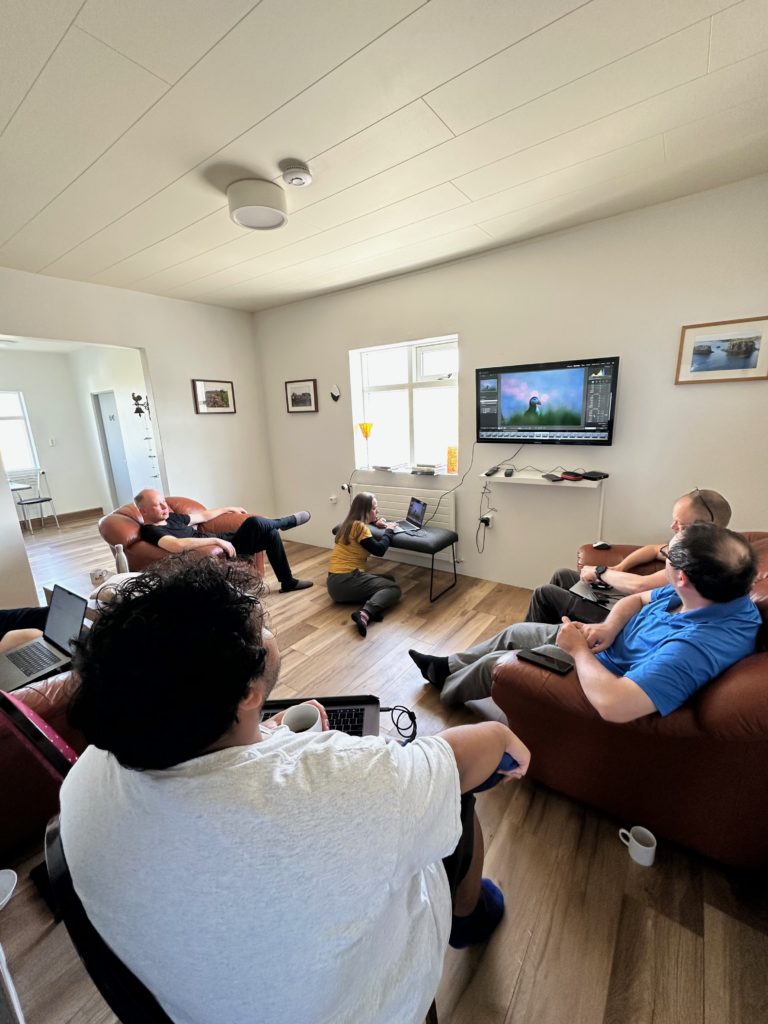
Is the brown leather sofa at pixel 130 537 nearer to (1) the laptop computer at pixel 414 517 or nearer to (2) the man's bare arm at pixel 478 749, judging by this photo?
(1) the laptop computer at pixel 414 517

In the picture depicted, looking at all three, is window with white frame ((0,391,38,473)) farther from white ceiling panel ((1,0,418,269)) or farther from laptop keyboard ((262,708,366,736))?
laptop keyboard ((262,708,366,736))

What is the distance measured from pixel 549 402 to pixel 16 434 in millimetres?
7240

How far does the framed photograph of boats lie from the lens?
7.30ft

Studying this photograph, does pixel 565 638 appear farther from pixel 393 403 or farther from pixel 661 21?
pixel 393 403

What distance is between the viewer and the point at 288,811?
1.61 ft

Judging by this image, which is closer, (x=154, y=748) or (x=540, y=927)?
(x=154, y=748)

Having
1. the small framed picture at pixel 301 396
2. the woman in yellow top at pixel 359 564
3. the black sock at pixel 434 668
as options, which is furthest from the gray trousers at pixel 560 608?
the small framed picture at pixel 301 396

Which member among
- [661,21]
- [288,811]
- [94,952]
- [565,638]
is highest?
[661,21]

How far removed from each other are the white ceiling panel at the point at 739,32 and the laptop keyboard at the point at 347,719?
7.58 feet

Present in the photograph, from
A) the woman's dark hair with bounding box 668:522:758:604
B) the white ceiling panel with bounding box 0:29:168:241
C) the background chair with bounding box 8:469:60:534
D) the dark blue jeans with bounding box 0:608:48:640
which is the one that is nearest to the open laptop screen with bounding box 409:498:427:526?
the woman's dark hair with bounding box 668:522:758:604

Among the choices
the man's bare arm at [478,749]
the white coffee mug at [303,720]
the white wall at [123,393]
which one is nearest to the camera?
the man's bare arm at [478,749]

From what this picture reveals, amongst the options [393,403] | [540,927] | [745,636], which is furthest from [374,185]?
[540,927]

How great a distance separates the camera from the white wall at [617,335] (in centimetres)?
228

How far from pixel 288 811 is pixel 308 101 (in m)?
2.07
